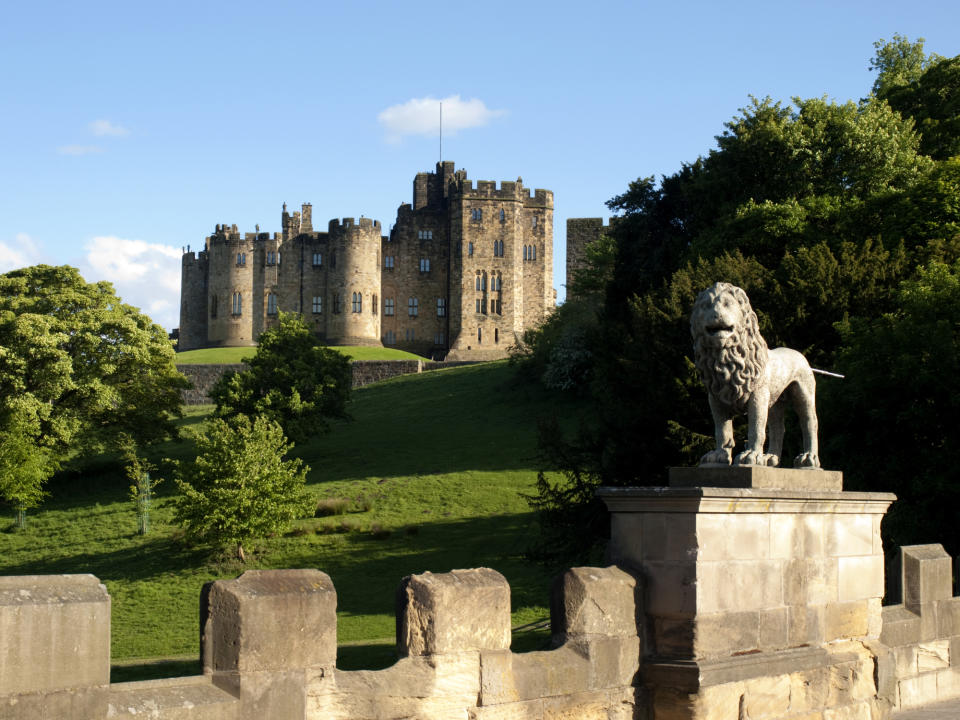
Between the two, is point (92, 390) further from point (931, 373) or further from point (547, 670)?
point (547, 670)

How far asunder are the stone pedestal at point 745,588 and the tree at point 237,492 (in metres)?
28.3

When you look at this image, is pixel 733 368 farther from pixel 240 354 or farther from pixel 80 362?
pixel 240 354

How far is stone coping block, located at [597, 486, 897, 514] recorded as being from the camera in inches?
310

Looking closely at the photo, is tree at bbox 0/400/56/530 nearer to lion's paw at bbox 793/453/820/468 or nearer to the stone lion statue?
lion's paw at bbox 793/453/820/468

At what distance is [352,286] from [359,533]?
6952 cm

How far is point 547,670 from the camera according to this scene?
7461mm

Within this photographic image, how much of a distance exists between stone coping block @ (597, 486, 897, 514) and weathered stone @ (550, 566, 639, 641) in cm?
57

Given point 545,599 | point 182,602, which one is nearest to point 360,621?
point 545,599

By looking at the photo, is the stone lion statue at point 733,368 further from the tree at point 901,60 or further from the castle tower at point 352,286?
the castle tower at point 352,286

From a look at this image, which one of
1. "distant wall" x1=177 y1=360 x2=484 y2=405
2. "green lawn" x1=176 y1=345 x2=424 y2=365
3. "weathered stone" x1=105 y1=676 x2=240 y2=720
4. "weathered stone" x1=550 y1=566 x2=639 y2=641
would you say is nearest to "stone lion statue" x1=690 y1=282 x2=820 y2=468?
"weathered stone" x1=550 y1=566 x2=639 y2=641

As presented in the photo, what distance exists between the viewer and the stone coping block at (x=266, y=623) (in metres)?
5.99

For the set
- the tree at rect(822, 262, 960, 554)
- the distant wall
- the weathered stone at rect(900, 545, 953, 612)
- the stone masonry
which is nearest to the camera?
the stone masonry

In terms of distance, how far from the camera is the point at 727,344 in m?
8.77

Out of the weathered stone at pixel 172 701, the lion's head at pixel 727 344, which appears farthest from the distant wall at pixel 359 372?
the weathered stone at pixel 172 701
